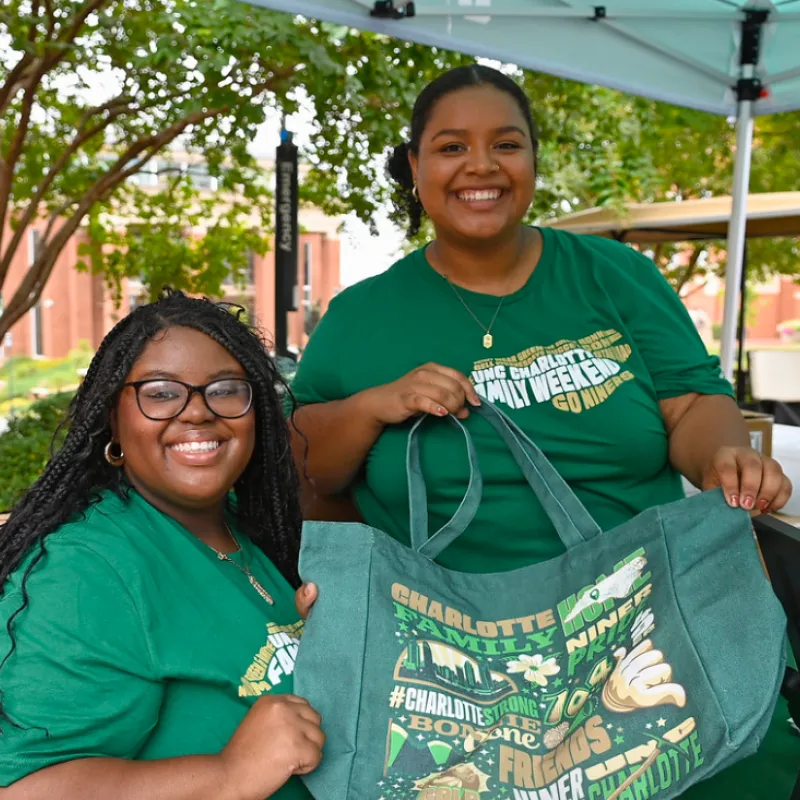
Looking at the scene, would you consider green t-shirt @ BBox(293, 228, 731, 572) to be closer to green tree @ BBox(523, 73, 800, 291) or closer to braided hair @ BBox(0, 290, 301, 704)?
braided hair @ BBox(0, 290, 301, 704)

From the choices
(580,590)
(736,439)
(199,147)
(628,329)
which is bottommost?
(580,590)

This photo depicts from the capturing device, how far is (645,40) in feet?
15.3

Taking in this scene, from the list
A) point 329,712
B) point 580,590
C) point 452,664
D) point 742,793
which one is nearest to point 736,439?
point 580,590

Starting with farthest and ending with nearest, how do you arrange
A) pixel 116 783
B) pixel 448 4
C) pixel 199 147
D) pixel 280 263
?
pixel 199 147, pixel 280 263, pixel 448 4, pixel 116 783

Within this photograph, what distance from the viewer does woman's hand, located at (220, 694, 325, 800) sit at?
1.33 meters

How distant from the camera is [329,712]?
1.47m

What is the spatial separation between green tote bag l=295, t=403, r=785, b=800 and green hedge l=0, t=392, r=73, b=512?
4.87 metres

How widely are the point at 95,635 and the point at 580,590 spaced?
2.83 feet

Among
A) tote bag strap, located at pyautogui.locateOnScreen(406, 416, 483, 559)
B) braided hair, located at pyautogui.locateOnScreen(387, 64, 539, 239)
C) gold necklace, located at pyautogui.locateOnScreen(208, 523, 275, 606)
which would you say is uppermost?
braided hair, located at pyautogui.locateOnScreen(387, 64, 539, 239)

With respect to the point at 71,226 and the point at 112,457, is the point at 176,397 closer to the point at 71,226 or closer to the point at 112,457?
the point at 112,457

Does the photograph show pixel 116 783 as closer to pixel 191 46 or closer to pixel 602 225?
pixel 191 46

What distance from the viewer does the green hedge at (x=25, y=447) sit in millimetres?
6883

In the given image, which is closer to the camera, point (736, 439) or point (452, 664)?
point (452, 664)

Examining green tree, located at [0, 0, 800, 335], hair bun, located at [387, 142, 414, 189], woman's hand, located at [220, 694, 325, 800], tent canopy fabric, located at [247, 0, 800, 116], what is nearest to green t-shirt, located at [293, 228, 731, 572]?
hair bun, located at [387, 142, 414, 189]
